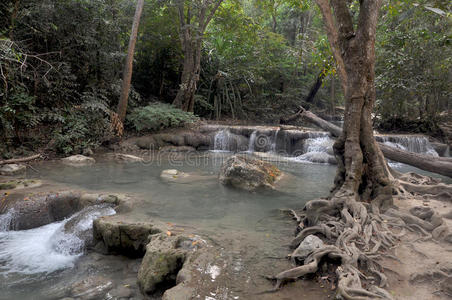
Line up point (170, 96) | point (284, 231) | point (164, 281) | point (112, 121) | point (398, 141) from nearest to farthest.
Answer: point (164, 281) < point (284, 231) < point (112, 121) < point (398, 141) < point (170, 96)

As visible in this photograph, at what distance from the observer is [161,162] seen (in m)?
10.2

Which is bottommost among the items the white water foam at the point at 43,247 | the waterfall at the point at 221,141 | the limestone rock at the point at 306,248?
the white water foam at the point at 43,247

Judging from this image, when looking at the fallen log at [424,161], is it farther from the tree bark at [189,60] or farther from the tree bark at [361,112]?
the tree bark at [189,60]

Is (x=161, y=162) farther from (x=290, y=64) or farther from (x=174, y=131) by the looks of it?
(x=290, y=64)

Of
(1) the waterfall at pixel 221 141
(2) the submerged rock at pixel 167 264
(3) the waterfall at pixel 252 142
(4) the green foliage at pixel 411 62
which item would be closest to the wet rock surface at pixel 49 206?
(2) the submerged rock at pixel 167 264

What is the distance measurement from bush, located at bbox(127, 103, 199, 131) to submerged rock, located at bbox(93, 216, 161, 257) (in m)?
8.49

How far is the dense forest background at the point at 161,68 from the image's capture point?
884cm

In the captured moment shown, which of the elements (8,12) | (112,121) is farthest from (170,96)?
(8,12)

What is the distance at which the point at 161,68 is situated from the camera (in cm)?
1639

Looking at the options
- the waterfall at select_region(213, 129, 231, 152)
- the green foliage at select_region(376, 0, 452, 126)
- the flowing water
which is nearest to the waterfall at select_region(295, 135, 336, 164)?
the flowing water

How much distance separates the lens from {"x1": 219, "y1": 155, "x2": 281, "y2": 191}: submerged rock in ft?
23.0

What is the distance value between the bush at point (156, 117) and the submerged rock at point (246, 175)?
20.0 feet

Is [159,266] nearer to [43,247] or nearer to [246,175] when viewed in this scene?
[43,247]

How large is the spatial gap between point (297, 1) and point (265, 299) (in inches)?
286
